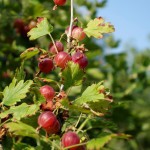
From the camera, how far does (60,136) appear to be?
132cm

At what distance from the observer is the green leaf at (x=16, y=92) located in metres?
1.36

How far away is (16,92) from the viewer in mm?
1399

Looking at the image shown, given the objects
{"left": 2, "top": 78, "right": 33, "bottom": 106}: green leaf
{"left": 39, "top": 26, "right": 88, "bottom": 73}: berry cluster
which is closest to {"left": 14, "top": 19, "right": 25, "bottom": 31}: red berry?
{"left": 39, "top": 26, "right": 88, "bottom": 73}: berry cluster

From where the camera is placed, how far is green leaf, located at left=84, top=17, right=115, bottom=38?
5.01 ft

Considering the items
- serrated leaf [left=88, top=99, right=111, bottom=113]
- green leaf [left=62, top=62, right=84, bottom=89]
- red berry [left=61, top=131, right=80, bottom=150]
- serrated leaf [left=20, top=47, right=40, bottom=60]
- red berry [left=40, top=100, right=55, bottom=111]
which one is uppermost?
serrated leaf [left=20, top=47, right=40, bottom=60]

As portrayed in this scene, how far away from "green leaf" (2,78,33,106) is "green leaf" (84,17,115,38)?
340 millimetres

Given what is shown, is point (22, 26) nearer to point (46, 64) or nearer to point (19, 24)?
point (19, 24)

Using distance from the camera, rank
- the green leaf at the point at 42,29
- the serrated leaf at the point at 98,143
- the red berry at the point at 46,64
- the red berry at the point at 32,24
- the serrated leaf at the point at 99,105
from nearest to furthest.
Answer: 1. the serrated leaf at the point at 98,143
2. the serrated leaf at the point at 99,105
3. the red berry at the point at 46,64
4. the green leaf at the point at 42,29
5. the red berry at the point at 32,24

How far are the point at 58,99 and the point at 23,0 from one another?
80.4 inches

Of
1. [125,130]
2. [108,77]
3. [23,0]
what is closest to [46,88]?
[23,0]

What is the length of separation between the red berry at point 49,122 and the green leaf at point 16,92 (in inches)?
5.2

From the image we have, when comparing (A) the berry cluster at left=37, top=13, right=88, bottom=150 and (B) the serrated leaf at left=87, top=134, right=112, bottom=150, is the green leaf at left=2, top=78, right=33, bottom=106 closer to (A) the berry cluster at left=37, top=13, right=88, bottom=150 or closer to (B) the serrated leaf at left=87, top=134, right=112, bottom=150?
(A) the berry cluster at left=37, top=13, right=88, bottom=150

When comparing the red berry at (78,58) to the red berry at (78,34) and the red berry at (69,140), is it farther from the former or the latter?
the red berry at (69,140)

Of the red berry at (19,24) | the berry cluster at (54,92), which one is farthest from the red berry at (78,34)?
the red berry at (19,24)
